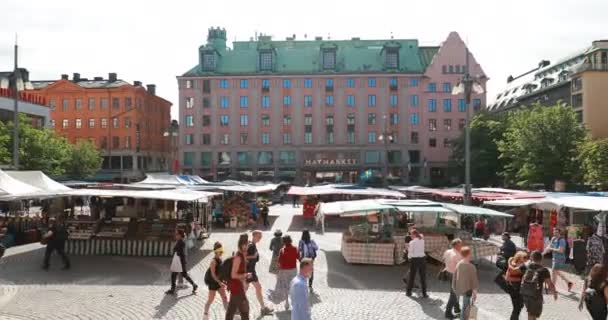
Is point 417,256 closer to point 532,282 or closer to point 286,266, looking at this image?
point 286,266

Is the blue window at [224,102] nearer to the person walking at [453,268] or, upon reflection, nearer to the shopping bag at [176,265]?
the shopping bag at [176,265]

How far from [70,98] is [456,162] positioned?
5026 cm

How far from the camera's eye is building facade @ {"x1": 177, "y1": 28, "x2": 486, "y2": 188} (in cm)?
7950

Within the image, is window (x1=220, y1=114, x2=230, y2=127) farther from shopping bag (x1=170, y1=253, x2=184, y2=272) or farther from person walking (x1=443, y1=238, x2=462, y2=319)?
person walking (x1=443, y1=238, x2=462, y2=319)

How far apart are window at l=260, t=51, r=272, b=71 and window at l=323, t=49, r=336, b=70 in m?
7.21

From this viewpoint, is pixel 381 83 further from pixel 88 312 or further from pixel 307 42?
pixel 88 312

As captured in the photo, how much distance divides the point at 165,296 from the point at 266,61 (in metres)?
69.2

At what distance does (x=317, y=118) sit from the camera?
80250 millimetres

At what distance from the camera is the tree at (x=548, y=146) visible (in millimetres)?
49031

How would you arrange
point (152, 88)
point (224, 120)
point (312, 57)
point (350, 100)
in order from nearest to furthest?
1. point (350, 100)
2. point (224, 120)
3. point (312, 57)
4. point (152, 88)

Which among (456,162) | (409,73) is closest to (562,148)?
(456,162)

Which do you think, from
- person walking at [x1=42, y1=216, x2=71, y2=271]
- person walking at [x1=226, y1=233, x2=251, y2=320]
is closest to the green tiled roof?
person walking at [x1=42, y1=216, x2=71, y2=271]

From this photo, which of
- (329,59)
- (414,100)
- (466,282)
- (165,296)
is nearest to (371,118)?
(414,100)

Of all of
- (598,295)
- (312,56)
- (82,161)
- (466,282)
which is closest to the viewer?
(598,295)
